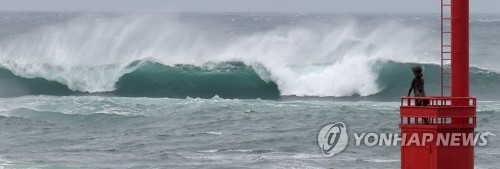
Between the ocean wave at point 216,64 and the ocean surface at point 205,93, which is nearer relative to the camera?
the ocean surface at point 205,93

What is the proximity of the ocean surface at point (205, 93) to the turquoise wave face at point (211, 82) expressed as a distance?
6cm

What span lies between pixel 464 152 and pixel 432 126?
0.94ft

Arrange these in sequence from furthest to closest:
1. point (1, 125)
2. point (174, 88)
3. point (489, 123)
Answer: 1. point (174, 88)
2. point (1, 125)
3. point (489, 123)

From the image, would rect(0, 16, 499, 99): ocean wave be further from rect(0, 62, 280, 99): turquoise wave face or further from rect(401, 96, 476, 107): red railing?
rect(401, 96, 476, 107): red railing

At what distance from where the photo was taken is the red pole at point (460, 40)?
8.66 meters

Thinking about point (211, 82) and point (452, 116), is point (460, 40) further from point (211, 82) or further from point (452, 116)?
point (211, 82)

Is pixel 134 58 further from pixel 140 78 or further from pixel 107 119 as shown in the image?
pixel 107 119

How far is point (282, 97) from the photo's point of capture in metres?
35.4

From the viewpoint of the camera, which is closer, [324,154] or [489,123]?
[324,154]

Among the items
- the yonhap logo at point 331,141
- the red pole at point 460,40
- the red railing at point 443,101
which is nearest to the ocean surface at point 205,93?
the yonhap logo at point 331,141

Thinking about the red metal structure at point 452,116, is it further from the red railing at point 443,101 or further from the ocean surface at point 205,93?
the ocean surface at point 205,93

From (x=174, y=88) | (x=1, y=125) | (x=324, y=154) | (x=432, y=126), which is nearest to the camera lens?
(x=432, y=126)

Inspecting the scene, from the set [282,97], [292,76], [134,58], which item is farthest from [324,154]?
[134,58]

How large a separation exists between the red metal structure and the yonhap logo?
11616 mm
